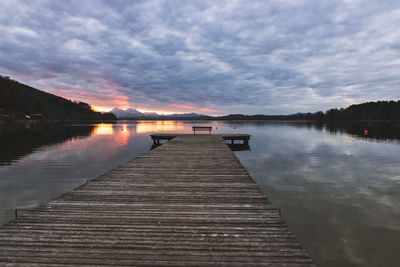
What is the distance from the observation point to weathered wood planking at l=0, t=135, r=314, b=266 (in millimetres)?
3039

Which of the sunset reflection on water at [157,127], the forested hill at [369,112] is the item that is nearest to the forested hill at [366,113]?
the forested hill at [369,112]

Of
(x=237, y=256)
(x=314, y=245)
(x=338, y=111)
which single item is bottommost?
(x=314, y=245)

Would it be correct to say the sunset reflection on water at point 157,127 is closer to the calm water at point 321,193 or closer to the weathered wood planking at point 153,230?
the calm water at point 321,193

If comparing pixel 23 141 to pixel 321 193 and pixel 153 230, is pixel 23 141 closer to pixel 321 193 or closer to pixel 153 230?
pixel 153 230

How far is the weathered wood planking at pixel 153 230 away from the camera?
304 cm

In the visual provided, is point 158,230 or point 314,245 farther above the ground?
point 158,230

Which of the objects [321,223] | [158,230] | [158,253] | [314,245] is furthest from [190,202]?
[321,223]

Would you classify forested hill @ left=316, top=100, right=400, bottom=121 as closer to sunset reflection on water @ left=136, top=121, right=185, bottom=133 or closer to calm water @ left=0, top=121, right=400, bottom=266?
sunset reflection on water @ left=136, top=121, right=185, bottom=133

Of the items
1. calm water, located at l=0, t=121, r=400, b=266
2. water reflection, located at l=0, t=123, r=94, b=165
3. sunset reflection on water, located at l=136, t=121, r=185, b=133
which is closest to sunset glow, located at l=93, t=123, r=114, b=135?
water reflection, located at l=0, t=123, r=94, b=165

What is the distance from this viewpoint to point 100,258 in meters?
3.02

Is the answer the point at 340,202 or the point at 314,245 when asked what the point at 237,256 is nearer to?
the point at 314,245

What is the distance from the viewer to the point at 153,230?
12.4ft

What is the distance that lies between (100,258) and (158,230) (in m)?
1.04

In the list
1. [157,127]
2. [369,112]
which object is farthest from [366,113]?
[157,127]
